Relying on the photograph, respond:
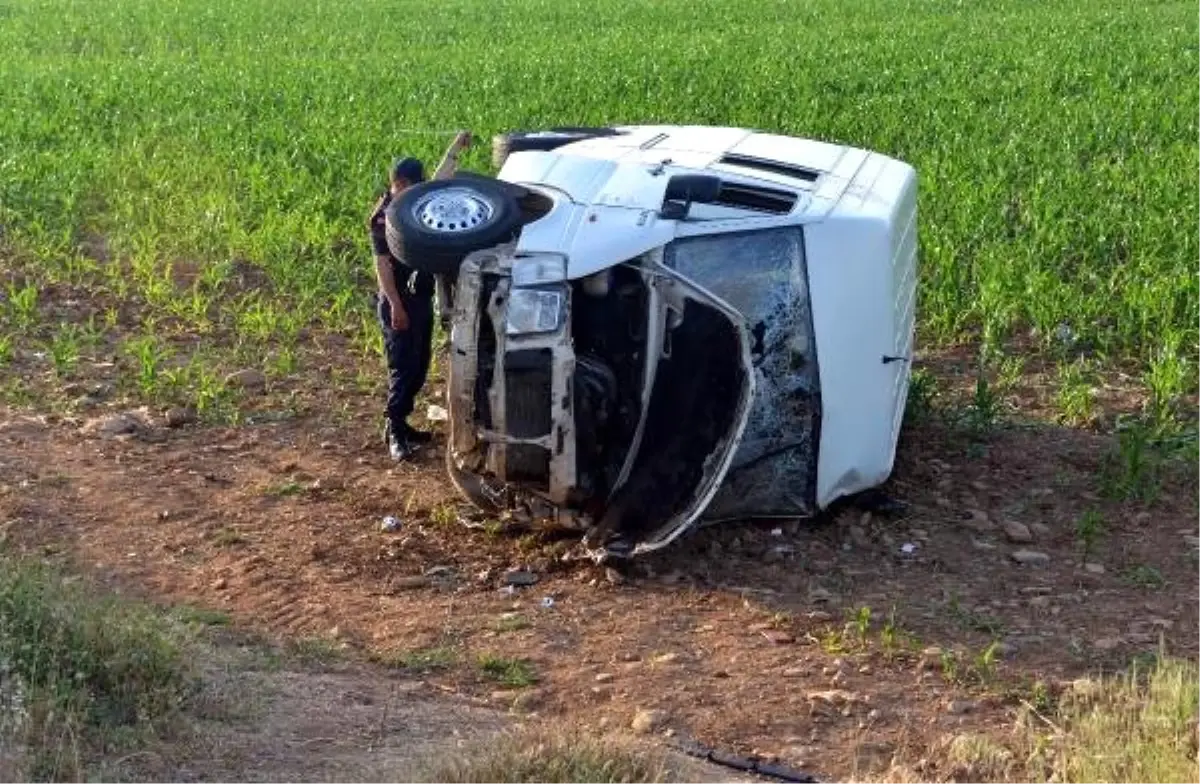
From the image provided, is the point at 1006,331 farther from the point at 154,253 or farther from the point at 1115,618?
the point at 154,253

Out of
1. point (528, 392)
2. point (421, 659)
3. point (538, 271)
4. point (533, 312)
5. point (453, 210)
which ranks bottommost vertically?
point (421, 659)

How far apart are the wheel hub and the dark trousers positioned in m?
1.22

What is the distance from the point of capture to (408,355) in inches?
370

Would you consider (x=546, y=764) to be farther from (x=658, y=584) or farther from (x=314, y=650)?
(x=658, y=584)

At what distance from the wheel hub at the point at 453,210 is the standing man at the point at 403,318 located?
865 millimetres

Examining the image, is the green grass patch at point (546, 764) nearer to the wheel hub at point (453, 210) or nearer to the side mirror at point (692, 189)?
the wheel hub at point (453, 210)

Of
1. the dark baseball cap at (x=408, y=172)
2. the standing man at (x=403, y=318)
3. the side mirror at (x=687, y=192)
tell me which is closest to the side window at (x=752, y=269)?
the side mirror at (x=687, y=192)

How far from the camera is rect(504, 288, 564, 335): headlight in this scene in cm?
761

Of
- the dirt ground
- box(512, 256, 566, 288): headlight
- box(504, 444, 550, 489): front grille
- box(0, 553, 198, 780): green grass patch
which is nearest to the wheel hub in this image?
box(512, 256, 566, 288): headlight

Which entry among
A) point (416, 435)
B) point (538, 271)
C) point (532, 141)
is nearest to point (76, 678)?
point (538, 271)

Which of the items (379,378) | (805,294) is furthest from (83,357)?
(805,294)

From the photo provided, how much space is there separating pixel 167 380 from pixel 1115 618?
5.40 meters

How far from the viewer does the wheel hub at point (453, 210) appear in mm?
8000

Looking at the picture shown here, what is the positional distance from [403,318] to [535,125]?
9.58m
